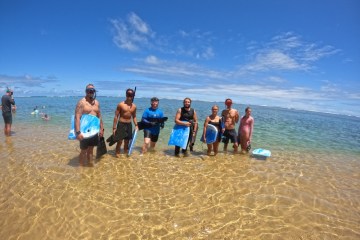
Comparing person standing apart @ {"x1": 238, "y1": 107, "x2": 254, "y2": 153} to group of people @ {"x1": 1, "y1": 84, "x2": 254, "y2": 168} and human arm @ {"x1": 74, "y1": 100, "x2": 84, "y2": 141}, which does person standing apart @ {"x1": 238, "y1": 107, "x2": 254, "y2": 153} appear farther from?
human arm @ {"x1": 74, "y1": 100, "x2": 84, "y2": 141}

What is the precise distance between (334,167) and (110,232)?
356 inches

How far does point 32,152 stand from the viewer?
854 centimetres

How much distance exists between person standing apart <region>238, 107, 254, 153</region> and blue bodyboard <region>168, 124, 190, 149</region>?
2561 mm

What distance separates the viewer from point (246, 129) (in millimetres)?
9289

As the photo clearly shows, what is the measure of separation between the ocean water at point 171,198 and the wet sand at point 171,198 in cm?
2

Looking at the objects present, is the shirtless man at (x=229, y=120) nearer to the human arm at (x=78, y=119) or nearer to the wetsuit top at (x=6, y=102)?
the human arm at (x=78, y=119)

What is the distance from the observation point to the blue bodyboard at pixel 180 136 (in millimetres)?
8383

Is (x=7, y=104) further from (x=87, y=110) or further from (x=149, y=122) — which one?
(x=149, y=122)

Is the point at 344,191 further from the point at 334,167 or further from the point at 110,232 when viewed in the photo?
the point at 110,232

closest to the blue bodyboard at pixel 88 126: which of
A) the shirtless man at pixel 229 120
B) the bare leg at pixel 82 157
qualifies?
the bare leg at pixel 82 157

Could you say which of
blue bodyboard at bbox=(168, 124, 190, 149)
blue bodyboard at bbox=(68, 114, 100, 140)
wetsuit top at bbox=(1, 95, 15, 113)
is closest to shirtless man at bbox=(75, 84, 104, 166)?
blue bodyboard at bbox=(68, 114, 100, 140)

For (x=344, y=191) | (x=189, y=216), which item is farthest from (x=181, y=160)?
(x=344, y=191)

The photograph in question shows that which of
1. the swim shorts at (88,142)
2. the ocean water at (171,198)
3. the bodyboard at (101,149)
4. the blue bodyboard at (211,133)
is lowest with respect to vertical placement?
the ocean water at (171,198)

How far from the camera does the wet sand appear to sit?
4.17 m
